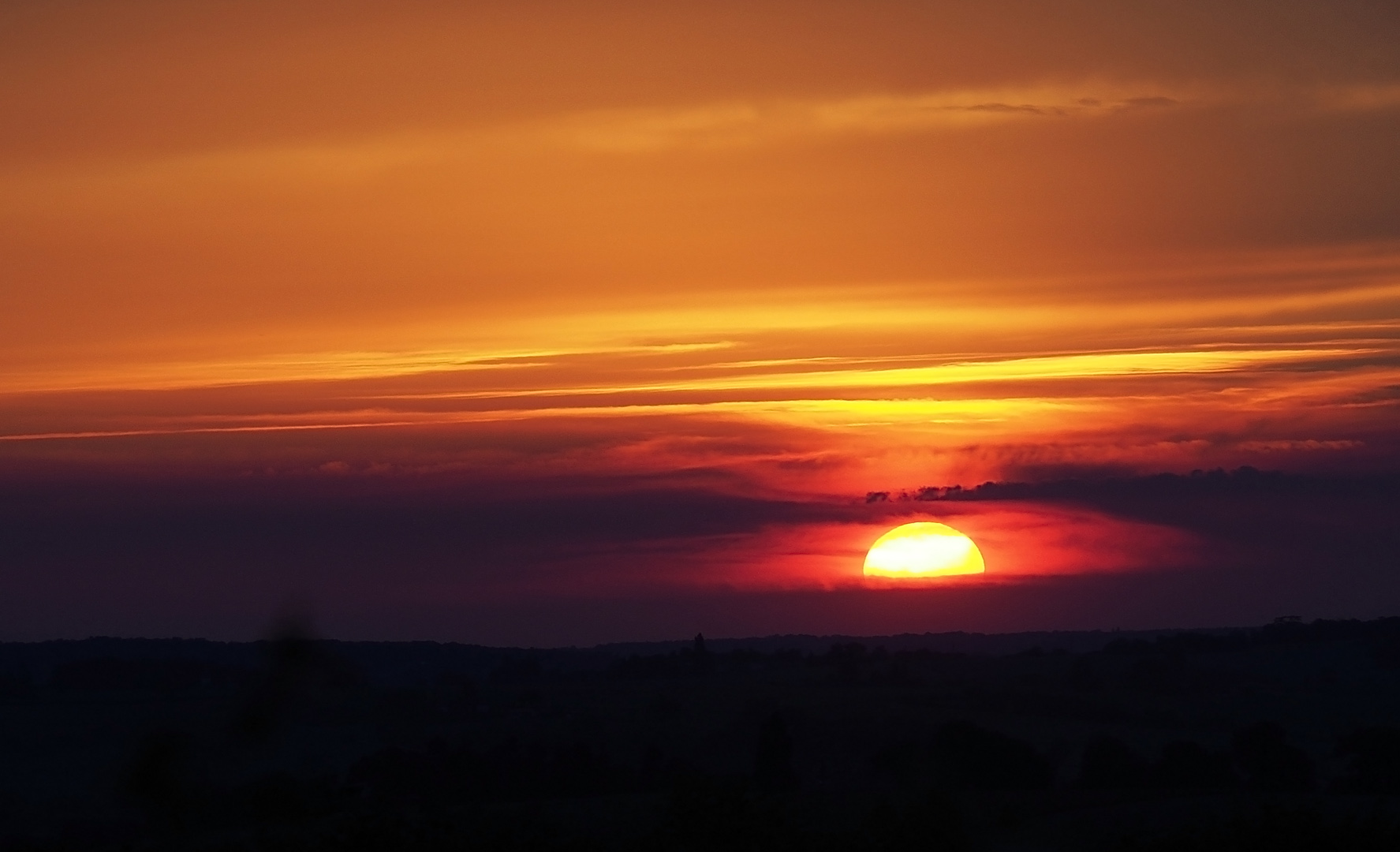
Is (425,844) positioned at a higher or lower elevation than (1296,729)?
higher

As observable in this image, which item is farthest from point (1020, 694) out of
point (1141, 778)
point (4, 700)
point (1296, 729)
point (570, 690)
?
point (4, 700)

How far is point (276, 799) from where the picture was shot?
4028cm

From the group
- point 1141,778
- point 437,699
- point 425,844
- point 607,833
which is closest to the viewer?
point 425,844

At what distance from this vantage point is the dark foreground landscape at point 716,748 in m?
31.2

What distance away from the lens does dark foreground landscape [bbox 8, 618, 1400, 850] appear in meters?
31.2

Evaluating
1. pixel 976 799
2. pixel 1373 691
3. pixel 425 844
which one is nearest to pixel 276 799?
pixel 425 844

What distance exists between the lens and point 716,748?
81875 mm

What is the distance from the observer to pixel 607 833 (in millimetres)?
38562

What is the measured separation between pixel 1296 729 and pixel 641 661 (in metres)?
67.7

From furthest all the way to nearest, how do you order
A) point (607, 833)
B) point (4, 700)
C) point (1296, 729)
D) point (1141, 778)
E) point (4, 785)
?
point (4, 700) → point (1296, 729) → point (4, 785) → point (1141, 778) → point (607, 833)

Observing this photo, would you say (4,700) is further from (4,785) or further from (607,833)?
(607,833)

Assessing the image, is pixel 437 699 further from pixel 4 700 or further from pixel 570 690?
A: pixel 4 700

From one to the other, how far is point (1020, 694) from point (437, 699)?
3557 centimetres

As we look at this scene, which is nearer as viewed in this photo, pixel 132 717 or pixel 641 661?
pixel 132 717
